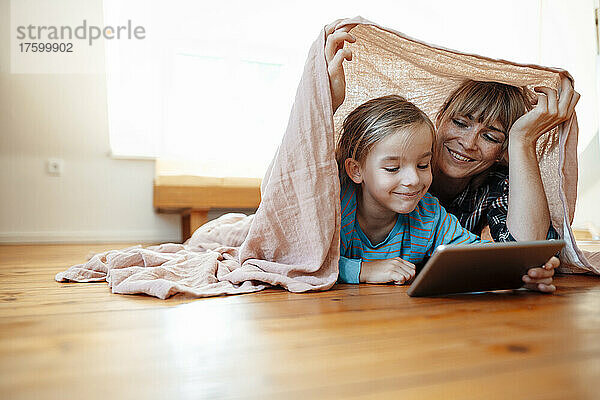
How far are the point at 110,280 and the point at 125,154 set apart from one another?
2.48m

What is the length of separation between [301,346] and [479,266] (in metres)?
0.45

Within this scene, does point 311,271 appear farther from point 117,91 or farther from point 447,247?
point 117,91

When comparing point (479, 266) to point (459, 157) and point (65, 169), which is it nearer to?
point (459, 157)

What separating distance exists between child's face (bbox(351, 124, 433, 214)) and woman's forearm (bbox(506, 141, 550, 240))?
0.80ft

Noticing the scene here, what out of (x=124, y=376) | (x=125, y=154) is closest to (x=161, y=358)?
(x=124, y=376)

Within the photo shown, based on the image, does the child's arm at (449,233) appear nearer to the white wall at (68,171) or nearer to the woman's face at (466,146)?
the woman's face at (466,146)

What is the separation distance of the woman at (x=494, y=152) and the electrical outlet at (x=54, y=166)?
2.66 metres

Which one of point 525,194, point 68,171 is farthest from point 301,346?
point 68,171

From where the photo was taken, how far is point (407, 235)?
129 centimetres

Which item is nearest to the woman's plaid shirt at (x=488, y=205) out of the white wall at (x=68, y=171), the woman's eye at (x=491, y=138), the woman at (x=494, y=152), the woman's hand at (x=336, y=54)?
the woman at (x=494, y=152)

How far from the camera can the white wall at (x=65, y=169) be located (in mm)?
3309

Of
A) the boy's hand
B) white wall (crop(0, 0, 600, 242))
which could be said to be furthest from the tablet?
white wall (crop(0, 0, 600, 242))

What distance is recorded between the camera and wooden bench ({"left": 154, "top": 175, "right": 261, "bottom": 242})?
3.06m

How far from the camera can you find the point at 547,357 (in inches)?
24.9
